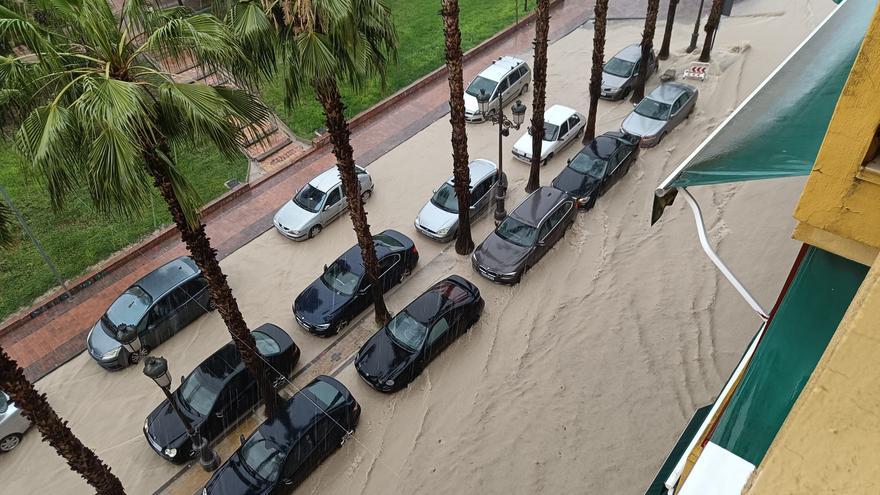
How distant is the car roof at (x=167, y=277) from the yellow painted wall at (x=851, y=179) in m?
13.4

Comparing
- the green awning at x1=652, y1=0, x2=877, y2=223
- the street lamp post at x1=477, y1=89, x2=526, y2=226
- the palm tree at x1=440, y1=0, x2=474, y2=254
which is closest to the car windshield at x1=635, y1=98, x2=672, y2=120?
the street lamp post at x1=477, y1=89, x2=526, y2=226

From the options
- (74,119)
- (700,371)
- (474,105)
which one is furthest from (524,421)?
(474,105)

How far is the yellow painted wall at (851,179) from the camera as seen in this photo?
4066 millimetres

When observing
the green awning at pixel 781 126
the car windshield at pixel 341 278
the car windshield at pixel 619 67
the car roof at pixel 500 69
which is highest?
the green awning at pixel 781 126

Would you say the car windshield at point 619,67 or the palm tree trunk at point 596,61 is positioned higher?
the palm tree trunk at point 596,61

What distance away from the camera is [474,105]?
68.1 feet

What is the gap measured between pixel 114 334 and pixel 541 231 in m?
10.8

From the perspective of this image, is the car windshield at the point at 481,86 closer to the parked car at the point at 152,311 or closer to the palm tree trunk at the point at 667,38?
the palm tree trunk at the point at 667,38

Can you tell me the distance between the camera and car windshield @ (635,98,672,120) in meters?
19.0

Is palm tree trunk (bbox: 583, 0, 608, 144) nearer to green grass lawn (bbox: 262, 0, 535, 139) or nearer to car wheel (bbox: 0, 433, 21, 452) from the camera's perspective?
green grass lawn (bbox: 262, 0, 535, 139)

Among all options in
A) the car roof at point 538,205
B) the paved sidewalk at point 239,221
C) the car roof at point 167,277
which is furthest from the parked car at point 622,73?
the car roof at point 167,277

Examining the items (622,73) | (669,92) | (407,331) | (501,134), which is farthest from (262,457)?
(622,73)

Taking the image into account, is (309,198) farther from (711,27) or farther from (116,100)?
(711,27)

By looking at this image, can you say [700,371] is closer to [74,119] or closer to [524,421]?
[524,421]
